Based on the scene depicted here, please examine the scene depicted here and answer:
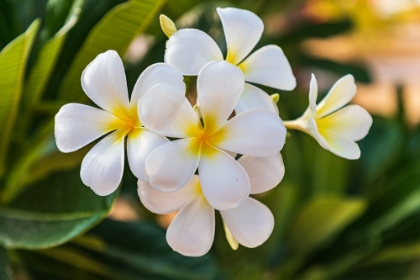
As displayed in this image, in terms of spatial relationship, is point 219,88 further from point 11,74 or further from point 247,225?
point 11,74

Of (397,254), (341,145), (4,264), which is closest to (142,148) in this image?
(341,145)

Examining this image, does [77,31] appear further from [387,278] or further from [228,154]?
[387,278]

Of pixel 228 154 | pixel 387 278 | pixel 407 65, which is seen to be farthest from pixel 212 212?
pixel 407 65

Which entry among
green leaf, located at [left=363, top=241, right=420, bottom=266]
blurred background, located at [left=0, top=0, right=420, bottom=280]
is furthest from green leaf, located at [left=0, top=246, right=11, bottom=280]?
green leaf, located at [left=363, top=241, right=420, bottom=266]

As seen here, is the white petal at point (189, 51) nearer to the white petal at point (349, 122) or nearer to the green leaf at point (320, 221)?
the white petal at point (349, 122)

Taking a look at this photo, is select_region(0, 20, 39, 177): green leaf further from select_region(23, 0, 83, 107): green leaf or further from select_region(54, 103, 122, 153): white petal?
select_region(54, 103, 122, 153): white petal

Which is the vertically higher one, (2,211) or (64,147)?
(64,147)
